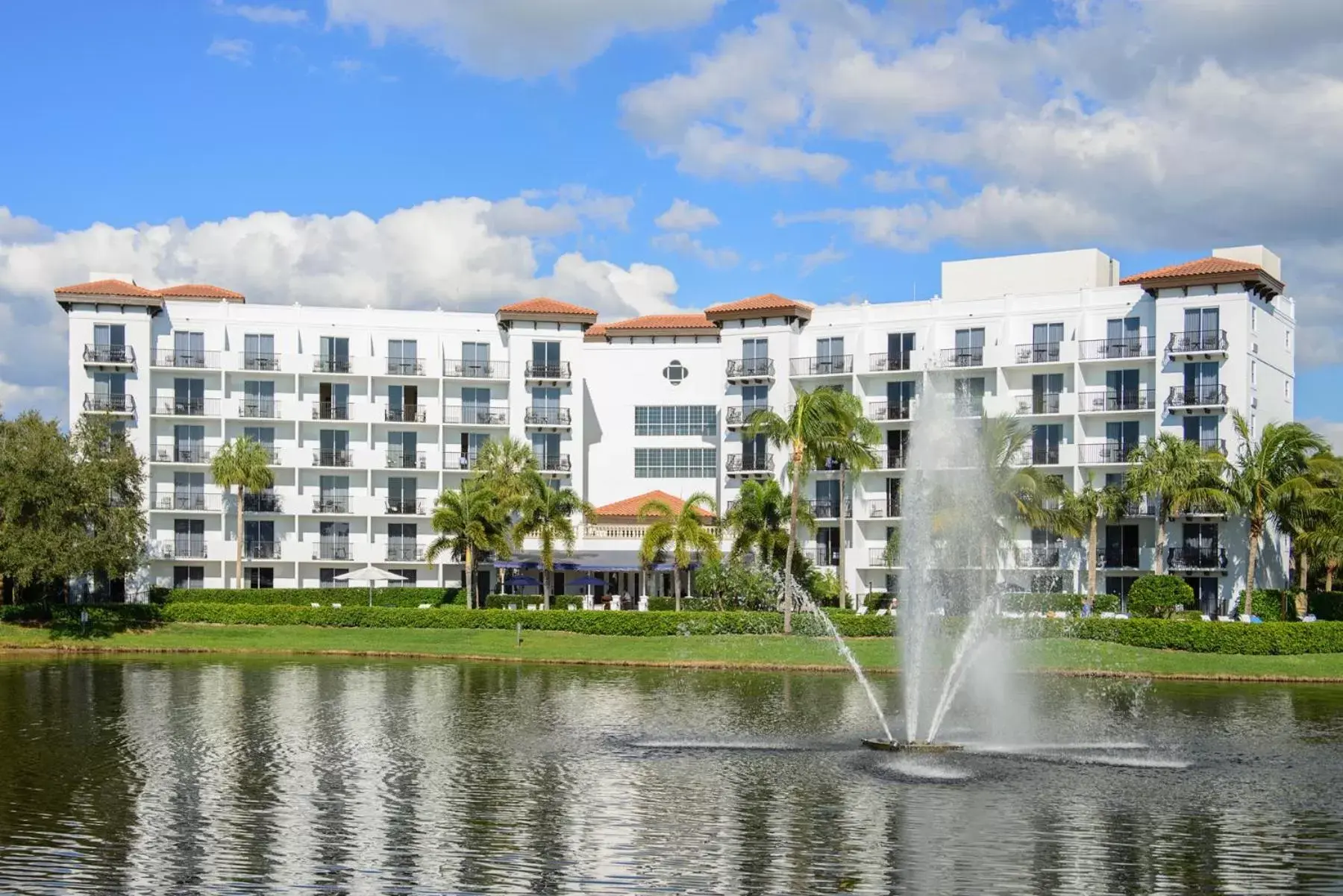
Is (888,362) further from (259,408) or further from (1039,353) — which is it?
(259,408)

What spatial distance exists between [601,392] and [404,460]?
13632mm

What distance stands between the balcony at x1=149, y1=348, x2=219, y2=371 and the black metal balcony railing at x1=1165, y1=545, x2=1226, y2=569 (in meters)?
57.2

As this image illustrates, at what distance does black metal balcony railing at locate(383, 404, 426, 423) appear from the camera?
3533 inches

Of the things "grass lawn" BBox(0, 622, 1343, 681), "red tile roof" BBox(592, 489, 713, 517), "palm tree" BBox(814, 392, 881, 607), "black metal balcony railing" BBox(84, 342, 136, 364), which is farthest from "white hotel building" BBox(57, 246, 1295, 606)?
"grass lawn" BBox(0, 622, 1343, 681)

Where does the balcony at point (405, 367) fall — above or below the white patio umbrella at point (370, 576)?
above

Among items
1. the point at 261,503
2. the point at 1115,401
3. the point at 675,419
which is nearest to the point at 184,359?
the point at 261,503

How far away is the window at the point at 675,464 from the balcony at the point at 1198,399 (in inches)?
1114

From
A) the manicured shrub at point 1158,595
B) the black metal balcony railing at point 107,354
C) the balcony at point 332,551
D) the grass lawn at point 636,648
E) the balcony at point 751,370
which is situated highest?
the black metal balcony railing at point 107,354

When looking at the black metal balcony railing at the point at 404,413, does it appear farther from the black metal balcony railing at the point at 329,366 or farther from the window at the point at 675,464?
the window at the point at 675,464

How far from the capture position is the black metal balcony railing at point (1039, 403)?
8144 centimetres

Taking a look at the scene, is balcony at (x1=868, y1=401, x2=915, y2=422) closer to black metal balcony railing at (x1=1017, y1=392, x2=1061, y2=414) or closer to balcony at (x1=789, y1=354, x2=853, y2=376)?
balcony at (x1=789, y1=354, x2=853, y2=376)

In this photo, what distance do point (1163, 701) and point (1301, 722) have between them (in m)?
6.00

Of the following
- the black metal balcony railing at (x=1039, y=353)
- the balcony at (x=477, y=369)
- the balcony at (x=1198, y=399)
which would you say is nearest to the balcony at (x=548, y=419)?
the balcony at (x=477, y=369)

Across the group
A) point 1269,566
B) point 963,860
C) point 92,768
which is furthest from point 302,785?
point 1269,566
